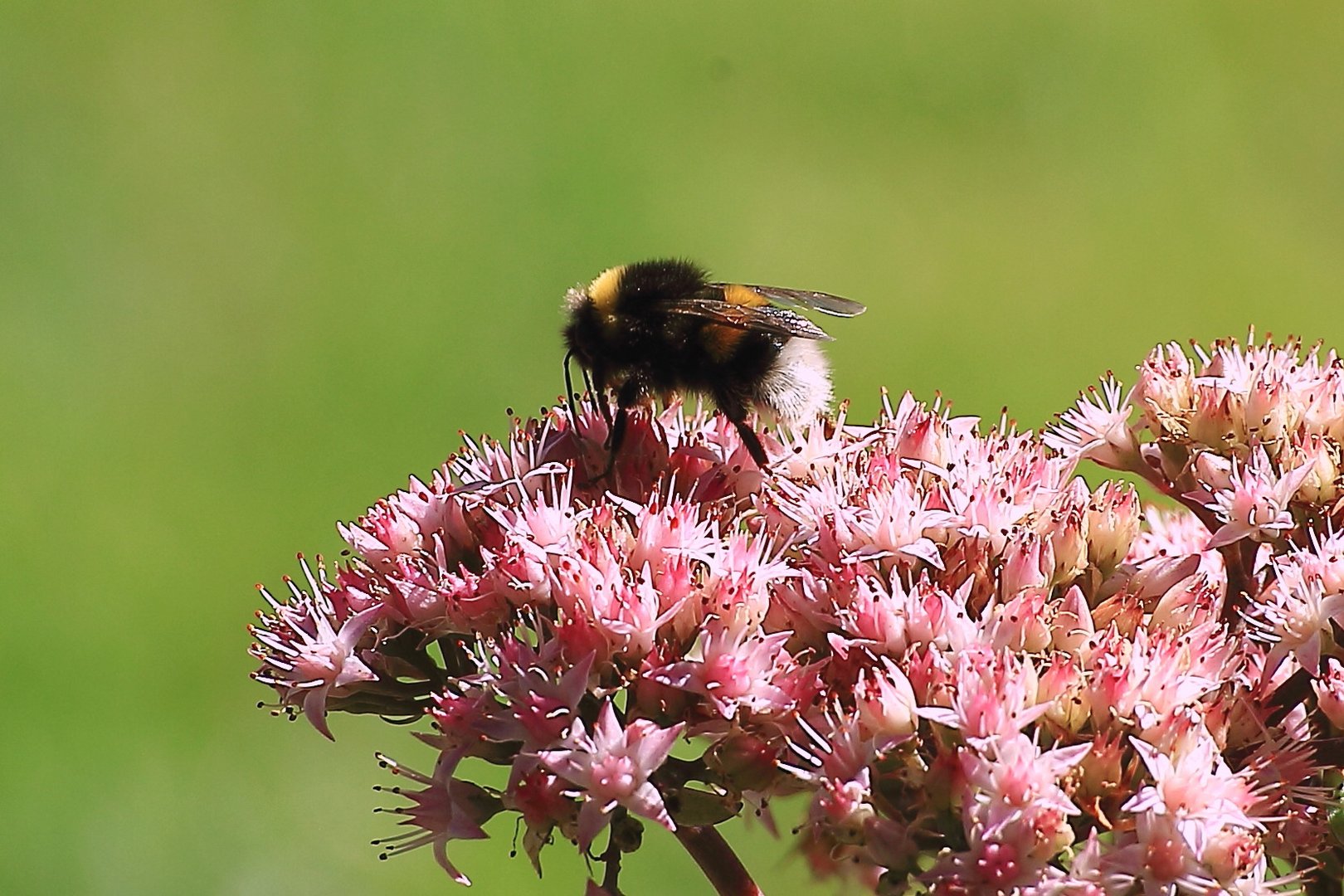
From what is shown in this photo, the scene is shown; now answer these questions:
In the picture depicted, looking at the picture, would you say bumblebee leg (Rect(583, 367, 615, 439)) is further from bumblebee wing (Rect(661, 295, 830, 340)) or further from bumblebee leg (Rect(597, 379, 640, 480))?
bumblebee wing (Rect(661, 295, 830, 340))

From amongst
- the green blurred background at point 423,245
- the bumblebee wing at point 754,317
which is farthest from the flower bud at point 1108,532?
the green blurred background at point 423,245

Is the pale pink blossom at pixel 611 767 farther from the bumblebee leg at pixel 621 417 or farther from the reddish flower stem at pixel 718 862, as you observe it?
the bumblebee leg at pixel 621 417

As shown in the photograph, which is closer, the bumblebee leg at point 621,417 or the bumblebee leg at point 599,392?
the bumblebee leg at point 621,417

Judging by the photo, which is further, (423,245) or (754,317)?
(423,245)

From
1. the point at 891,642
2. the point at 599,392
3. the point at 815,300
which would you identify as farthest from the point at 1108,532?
the point at 599,392

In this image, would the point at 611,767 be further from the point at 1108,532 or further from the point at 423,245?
the point at 423,245
